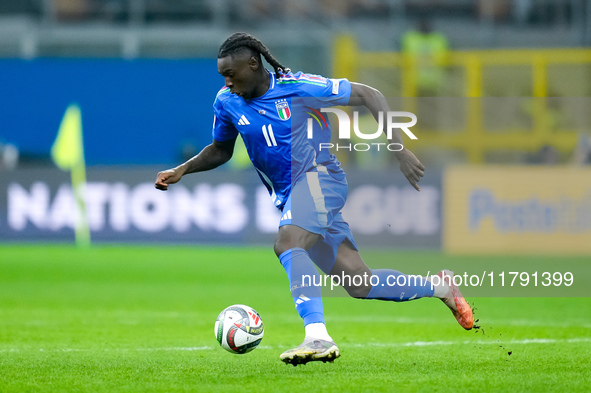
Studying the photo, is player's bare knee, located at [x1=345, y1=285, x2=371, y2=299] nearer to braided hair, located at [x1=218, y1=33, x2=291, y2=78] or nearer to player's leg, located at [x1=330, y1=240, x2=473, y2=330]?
player's leg, located at [x1=330, y1=240, x2=473, y2=330]

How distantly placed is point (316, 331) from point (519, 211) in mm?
9047

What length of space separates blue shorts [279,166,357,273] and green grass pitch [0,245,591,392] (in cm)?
69

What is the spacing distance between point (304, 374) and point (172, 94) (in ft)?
40.3

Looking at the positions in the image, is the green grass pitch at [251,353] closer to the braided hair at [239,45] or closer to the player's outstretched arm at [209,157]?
the player's outstretched arm at [209,157]

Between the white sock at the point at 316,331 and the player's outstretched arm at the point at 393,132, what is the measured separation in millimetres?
938

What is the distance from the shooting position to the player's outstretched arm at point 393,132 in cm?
522

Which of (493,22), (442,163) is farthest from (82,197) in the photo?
(493,22)

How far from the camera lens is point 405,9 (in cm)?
1880

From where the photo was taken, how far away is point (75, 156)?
16.1 m

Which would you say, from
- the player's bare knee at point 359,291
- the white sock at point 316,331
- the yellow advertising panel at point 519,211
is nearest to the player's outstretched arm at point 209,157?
the player's bare knee at point 359,291

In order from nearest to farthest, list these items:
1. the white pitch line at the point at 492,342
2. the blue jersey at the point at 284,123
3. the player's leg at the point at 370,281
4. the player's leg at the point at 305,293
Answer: the player's leg at the point at 305,293, the blue jersey at the point at 284,123, the player's leg at the point at 370,281, the white pitch line at the point at 492,342

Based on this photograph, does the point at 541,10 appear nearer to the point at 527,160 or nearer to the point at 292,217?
the point at 527,160

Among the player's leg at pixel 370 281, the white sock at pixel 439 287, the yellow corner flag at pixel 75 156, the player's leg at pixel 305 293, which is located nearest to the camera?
the player's leg at pixel 305 293

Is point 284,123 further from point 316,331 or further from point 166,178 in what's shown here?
point 316,331
